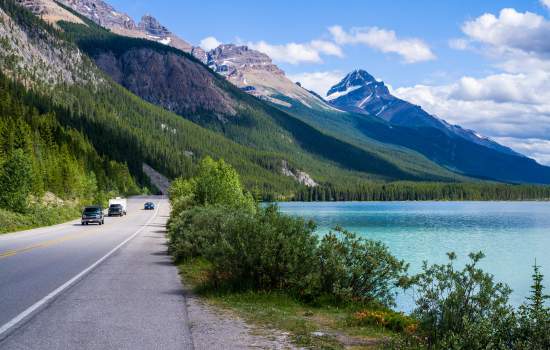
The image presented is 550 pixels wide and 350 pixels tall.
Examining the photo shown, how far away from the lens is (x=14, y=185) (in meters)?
48.6

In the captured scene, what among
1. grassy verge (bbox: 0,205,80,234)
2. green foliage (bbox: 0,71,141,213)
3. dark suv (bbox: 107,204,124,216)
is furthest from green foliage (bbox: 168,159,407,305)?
dark suv (bbox: 107,204,124,216)

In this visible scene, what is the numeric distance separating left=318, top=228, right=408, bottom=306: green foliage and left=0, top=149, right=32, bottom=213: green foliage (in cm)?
4142

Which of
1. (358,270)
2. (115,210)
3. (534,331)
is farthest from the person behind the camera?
(115,210)

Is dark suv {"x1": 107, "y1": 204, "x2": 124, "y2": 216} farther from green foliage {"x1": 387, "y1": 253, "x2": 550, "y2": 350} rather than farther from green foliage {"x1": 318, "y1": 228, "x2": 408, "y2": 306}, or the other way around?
green foliage {"x1": 387, "y1": 253, "x2": 550, "y2": 350}

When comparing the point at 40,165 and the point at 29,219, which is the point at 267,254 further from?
the point at 40,165

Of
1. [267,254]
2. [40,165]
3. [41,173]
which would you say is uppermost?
[40,165]

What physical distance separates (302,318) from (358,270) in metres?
2.55

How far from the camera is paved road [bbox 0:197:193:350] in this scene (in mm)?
9219

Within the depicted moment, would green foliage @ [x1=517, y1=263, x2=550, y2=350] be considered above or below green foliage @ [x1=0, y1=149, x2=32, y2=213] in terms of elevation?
below

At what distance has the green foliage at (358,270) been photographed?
13.7 metres

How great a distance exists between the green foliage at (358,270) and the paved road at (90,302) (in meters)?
3.57

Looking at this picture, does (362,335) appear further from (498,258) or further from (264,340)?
(498,258)

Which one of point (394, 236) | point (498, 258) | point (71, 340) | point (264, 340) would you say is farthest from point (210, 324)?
point (394, 236)

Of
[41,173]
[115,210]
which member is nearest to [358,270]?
[115,210]
